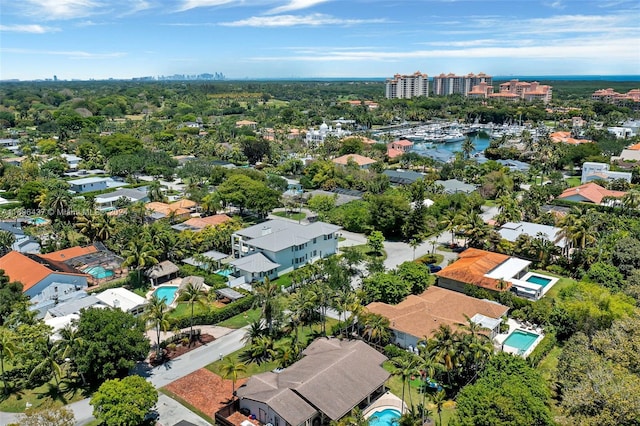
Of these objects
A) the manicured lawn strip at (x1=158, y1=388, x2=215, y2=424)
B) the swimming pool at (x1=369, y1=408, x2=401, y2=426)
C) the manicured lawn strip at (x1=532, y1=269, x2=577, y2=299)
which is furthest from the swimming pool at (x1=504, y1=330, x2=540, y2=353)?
the manicured lawn strip at (x1=158, y1=388, x2=215, y2=424)

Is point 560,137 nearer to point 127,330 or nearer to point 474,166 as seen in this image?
point 474,166

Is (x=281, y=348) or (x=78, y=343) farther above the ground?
(x=78, y=343)

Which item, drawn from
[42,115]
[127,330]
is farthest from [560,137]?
[42,115]

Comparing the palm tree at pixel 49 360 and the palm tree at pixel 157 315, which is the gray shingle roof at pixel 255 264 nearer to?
the palm tree at pixel 157 315

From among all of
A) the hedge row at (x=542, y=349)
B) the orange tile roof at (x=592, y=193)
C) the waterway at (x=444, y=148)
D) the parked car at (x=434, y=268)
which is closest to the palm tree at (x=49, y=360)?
the hedge row at (x=542, y=349)

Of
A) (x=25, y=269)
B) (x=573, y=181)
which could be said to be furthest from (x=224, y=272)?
(x=573, y=181)

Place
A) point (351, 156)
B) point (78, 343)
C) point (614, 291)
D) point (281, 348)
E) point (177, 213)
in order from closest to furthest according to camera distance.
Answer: point (78, 343)
point (281, 348)
point (614, 291)
point (177, 213)
point (351, 156)

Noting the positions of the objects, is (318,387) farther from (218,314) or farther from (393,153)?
(393,153)
